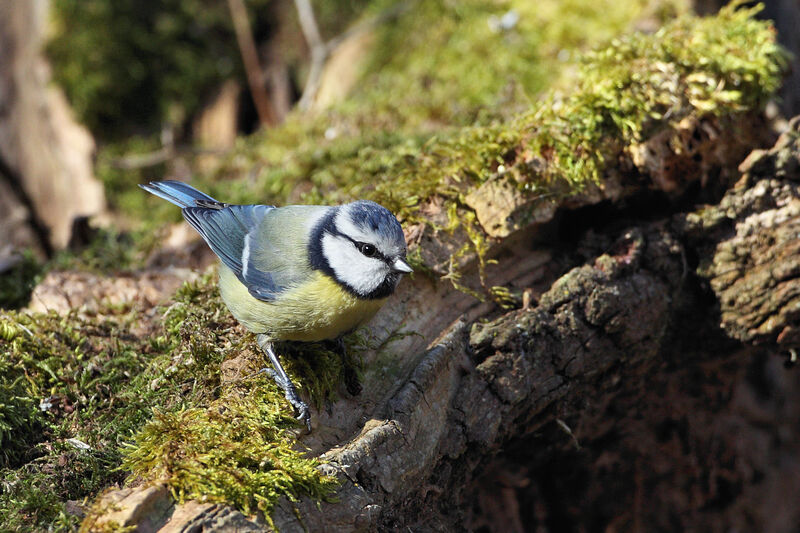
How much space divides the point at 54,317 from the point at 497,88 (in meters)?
2.81

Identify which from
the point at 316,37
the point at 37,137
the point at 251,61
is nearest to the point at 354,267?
the point at 316,37

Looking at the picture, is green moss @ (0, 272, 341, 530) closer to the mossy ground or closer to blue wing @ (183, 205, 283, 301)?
the mossy ground

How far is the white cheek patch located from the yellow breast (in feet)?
0.13

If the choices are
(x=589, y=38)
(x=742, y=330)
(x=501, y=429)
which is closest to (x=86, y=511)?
(x=501, y=429)

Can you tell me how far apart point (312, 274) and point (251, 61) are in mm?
3412

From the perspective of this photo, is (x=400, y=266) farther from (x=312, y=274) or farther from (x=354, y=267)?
(x=312, y=274)

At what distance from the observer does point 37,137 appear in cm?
471

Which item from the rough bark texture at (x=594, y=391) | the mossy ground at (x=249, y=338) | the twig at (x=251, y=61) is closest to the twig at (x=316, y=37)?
the twig at (x=251, y=61)

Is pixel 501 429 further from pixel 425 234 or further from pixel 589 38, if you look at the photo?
pixel 589 38

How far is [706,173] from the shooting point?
296cm

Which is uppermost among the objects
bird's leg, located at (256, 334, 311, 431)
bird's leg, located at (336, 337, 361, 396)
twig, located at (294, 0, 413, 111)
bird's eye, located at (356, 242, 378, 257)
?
twig, located at (294, 0, 413, 111)

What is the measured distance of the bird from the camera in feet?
7.02

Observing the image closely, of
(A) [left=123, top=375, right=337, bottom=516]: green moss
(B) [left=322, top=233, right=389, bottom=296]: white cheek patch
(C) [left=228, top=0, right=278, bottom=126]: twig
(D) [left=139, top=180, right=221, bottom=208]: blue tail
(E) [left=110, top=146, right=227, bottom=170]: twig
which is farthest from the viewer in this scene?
(C) [left=228, top=0, right=278, bottom=126]: twig

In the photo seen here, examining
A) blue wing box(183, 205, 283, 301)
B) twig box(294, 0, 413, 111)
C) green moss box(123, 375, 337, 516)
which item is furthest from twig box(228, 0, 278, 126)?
green moss box(123, 375, 337, 516)
